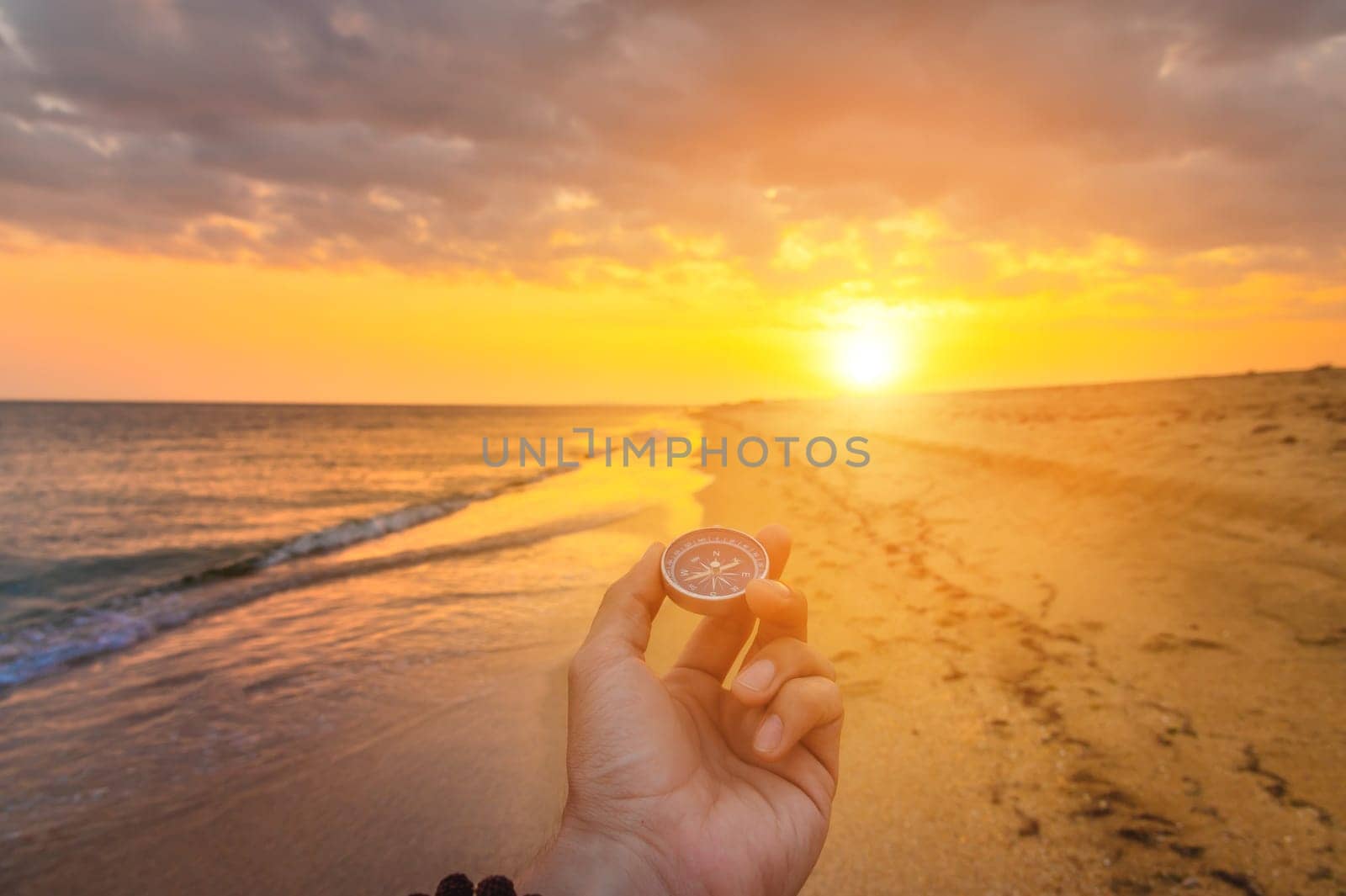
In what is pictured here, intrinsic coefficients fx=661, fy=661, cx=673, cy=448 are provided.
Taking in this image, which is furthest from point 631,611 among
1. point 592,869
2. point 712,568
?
point 592,869

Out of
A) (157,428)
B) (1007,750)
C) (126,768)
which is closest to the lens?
(1007,750)

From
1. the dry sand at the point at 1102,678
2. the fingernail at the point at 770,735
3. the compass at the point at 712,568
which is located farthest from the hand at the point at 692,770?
the dry sand at the point at 1102,678

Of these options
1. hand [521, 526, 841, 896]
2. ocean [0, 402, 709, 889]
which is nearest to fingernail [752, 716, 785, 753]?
hand [521, 526, 841, 896]

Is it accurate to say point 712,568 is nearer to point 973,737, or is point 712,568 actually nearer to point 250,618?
point 973,737

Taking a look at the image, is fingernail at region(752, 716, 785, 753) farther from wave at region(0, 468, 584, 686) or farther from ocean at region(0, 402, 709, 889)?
wave at region(0, 468, 584, 686)

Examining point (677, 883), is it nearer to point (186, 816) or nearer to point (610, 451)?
point (186, 816)

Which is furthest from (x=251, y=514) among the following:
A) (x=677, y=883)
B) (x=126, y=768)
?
(x=677, y=883)
